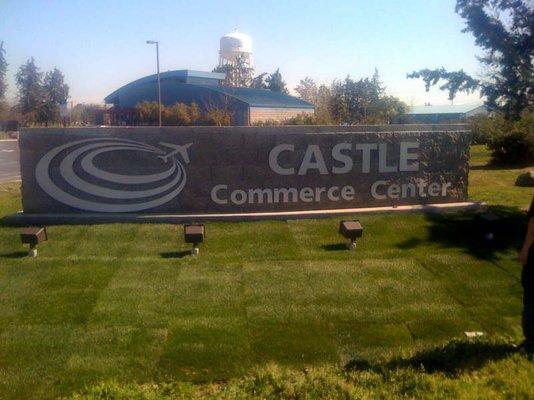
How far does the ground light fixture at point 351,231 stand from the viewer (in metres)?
9.95

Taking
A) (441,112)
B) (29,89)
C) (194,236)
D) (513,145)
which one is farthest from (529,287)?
(29,89)

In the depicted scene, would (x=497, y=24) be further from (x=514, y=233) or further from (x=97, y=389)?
(x=97, y=389)

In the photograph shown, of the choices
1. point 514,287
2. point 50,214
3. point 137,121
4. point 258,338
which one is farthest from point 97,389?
point 137,121

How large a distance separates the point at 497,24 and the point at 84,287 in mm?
10343

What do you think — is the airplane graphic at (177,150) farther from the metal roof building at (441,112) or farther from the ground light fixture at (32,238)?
the metal roof building at (441,112)

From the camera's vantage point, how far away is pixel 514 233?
10914mm

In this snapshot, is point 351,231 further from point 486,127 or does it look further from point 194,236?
point 486,127

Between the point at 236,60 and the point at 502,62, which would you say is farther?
the point at 236,60

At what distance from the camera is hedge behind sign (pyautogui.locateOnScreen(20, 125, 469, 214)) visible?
39.0ft

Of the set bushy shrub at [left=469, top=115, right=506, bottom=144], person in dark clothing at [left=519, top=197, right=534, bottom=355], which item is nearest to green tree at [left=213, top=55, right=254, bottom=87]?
bushy shrub at [left=469, top=115, right=506, bottom=144]

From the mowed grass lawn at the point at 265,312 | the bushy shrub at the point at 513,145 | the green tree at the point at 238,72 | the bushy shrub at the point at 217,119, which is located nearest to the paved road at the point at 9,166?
the bushy shrub at the point at 217,119

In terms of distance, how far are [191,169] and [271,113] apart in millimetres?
36010

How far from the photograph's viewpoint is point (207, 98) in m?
48.1

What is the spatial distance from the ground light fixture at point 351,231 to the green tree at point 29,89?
65765 mm
